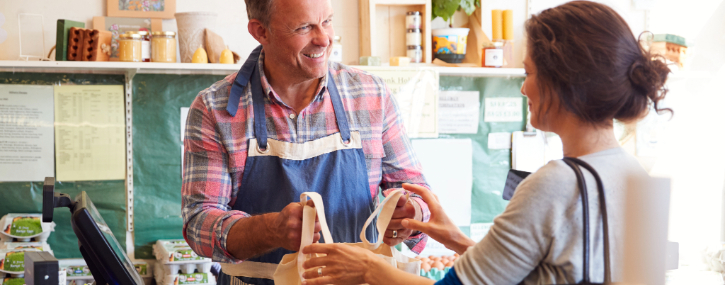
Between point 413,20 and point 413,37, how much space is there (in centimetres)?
7

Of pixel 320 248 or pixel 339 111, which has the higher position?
pixel 339 111

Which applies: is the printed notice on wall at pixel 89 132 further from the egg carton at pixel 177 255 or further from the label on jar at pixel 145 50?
the egg carton at pixel 177 255

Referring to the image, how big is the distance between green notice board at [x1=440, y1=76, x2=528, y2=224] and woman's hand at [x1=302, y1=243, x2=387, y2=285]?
162 centimetres

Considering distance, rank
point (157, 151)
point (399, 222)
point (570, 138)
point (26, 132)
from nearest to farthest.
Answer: point (570, 138)
point (399, 222)
point (26, 132)
point (157, 151)

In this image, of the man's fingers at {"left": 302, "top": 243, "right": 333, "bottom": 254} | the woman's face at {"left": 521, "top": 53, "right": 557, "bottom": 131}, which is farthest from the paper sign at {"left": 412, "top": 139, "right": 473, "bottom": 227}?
the woman's face at {"left": 521, "top": 53, "right": 557, "bottom": 131}

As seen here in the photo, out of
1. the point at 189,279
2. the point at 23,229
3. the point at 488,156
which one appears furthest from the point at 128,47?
the point at 488,156

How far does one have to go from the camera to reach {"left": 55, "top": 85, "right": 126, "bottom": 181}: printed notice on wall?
2156 millimetres

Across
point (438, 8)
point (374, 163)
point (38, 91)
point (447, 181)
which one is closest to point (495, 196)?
point (447, 181)

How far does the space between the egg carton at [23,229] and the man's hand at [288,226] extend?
4.37 ft

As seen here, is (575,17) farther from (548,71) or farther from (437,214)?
(437,214)

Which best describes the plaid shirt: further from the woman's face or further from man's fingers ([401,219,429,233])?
the woman's face

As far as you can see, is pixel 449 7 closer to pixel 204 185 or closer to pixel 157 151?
pixel 157 151

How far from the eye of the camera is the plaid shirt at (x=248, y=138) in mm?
1218

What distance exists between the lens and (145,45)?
6.68 ft
